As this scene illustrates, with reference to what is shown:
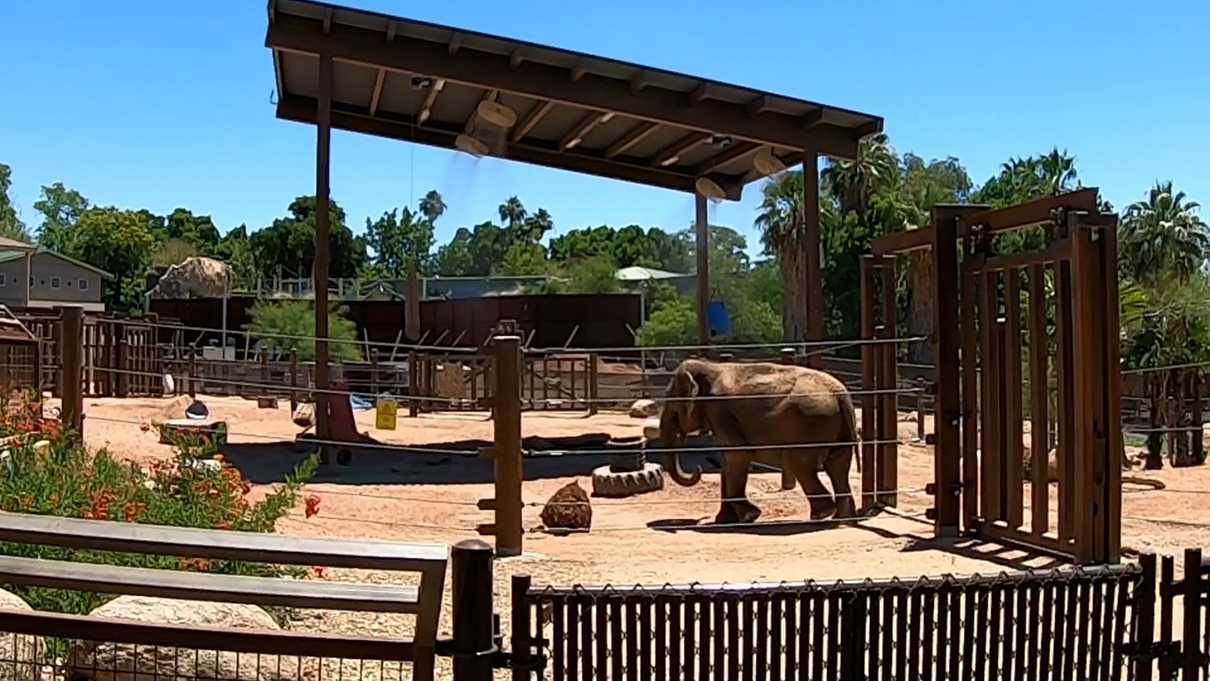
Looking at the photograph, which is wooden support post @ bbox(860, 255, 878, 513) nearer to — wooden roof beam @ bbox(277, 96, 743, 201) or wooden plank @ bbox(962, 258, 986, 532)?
wooden plank @ bbox(962, 258, 986, 532)

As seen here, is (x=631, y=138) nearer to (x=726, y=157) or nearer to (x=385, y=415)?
(x=726, y=157)

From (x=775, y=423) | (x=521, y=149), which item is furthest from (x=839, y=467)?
(x=521, y=149)

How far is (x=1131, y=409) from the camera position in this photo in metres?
23.5

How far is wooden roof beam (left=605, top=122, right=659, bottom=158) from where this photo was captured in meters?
17.9

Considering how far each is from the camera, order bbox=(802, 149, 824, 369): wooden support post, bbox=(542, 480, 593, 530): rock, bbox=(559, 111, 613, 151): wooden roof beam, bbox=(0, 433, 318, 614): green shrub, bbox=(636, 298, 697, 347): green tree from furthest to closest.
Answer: bbox=(636, 298, 697, 347): green tree, bbox=(559, 111, 613, 151): wooden roof beam, bbox=(802, 149, 824, 369): wooden support post, bbox=(542, 480, 593, 530): rock, bbox=(0, 433, 318, 614): green shrub

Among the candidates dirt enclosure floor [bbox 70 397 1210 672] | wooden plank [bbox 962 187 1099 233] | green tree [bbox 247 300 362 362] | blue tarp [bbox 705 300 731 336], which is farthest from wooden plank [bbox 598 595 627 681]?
blue tarp [bbox 705 300 731 336]

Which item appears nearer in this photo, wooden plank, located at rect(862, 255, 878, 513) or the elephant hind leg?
wooden plank, located at rect(862, 255, 878, 513)

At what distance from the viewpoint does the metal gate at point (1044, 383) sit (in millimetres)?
7035

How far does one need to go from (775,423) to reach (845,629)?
278 inches

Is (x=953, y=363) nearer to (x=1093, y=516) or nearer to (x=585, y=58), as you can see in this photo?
(x=1093, y=516)

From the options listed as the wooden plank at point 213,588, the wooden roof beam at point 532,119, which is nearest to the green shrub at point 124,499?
the wooden plank at point 213,588

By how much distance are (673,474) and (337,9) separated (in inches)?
257

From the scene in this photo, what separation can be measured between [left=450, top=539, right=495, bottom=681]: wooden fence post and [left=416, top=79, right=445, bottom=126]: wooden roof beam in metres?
12.6

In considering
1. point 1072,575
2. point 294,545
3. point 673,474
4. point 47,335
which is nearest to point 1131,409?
point 673,474
